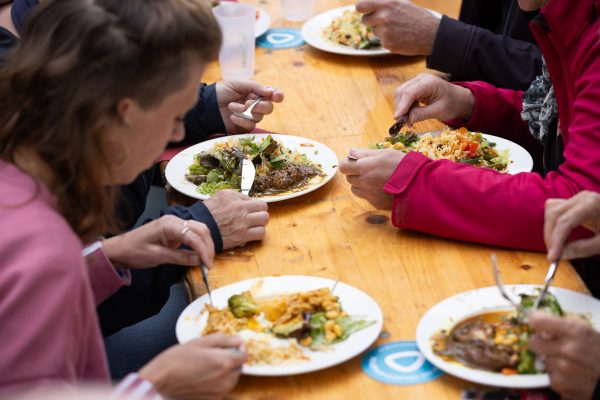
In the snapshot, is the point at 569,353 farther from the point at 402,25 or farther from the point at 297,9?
the point at 297,9

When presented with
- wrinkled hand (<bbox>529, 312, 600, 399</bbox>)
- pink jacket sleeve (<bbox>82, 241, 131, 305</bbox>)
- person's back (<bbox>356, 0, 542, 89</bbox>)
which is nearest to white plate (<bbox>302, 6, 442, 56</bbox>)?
person's back (<bbox>356, 0, 542, 89</bbox>)

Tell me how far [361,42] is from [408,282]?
151 cm

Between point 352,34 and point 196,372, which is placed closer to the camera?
point 196,372

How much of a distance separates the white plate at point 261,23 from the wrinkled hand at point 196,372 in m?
1.97

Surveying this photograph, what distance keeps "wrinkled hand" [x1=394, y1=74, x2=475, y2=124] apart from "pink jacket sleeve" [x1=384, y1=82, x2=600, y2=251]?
1.60 feet

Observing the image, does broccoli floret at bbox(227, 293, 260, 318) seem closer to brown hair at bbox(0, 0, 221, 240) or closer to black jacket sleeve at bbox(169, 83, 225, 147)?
brown hair at bbox(0, 0, 221, 240)

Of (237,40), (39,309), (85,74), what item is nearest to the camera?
(39,309)

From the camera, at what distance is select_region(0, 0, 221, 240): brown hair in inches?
53.9

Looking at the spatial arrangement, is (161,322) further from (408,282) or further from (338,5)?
(338,5)

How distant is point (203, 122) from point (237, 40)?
17.0 inches

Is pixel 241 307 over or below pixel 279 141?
over

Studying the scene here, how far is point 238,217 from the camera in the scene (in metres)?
1.93

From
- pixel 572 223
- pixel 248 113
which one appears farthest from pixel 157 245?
pixel 572 223

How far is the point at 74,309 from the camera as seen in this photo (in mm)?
1259
